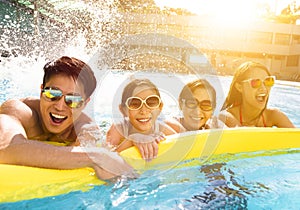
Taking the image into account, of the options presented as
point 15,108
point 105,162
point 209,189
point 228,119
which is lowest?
point 209,189

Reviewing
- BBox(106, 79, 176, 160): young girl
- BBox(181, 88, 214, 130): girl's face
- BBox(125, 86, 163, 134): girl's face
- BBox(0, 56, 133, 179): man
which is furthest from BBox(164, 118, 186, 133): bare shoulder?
BBox(0, 56, 133, 179): man

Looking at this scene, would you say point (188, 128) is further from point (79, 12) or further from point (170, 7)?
point (170, 7)

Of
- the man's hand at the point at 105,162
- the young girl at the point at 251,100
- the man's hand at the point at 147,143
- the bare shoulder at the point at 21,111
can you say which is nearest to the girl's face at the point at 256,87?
the young girl at the point at 251,100

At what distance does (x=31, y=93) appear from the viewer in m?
6.97

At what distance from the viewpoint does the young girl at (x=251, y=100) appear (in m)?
3.23

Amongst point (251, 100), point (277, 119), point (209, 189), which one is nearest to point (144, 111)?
point (209, 189)

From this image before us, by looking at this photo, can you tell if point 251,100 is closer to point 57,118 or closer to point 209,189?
point 209,189

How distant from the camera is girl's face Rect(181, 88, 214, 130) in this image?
2.84 metres

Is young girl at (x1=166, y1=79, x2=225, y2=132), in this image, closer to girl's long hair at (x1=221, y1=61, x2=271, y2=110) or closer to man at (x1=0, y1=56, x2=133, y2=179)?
girl's long hair at (x1=221, y1=61, x2=271, y2=110)

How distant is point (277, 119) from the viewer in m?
3.55

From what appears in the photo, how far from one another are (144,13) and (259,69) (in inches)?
880

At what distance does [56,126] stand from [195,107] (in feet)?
3.99

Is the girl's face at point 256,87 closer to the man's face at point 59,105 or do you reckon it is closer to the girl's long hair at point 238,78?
the girl's long hair at point 238,78

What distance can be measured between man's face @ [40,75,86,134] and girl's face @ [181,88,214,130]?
1042mm
